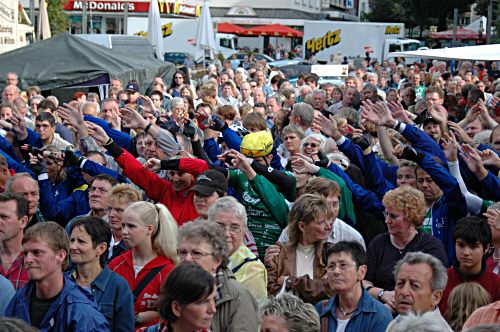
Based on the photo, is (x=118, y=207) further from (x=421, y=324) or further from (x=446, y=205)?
(x=421, y=324)

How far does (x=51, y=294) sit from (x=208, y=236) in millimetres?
911

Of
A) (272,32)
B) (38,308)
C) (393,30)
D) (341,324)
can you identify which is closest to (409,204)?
(341,324)

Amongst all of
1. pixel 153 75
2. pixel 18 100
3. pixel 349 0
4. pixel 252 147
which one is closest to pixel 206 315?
pixel 252 147

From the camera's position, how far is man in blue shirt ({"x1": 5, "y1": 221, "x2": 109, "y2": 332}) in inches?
196

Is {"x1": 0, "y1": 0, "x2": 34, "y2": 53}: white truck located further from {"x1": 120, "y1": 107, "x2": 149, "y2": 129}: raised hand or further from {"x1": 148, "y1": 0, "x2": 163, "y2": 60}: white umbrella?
{"x1": 120, "y1": 107, "x2": 149, "y2": 129}: raised hand

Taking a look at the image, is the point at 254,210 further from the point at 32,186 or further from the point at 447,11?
the point at 447,11

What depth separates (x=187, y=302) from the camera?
4410 mm

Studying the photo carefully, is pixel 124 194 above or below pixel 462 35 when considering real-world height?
above

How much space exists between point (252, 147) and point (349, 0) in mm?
89939

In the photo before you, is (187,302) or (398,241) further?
(398,241)

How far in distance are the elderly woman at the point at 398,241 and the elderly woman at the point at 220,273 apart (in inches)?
59.5

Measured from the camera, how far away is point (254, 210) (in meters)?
7.80

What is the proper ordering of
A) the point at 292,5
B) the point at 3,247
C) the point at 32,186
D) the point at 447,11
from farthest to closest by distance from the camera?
the point at 292,5 < the point at 447,11 < the point at 32,186 < the point at 3,247

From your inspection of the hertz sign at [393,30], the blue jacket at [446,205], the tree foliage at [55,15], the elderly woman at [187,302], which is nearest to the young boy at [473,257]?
the blue jacket at [446,205]
